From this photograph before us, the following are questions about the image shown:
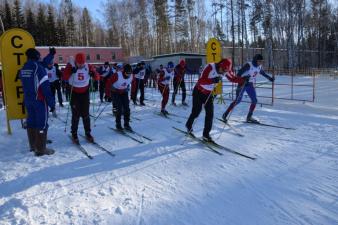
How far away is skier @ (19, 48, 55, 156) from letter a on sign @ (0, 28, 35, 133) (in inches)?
67.4

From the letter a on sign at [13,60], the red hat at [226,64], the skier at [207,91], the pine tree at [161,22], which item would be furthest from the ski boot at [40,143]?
the pine tree at [161,22]

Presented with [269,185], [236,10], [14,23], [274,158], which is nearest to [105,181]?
[269,185]

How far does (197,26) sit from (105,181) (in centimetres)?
4978

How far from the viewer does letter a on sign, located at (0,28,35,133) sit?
7.56 metres

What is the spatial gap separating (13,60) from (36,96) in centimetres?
205

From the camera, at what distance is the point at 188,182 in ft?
15.7

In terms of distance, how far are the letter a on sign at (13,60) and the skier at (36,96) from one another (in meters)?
1.71

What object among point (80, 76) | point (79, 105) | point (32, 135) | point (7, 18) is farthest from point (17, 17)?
point (32, 135)

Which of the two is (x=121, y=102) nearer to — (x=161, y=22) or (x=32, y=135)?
(x=32, y=135)

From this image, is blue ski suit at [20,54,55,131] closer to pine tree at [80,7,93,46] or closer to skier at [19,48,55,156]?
skier at [19,48,55,156]

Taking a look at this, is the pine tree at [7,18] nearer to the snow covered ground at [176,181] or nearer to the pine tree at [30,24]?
the pine tree at [30,24]

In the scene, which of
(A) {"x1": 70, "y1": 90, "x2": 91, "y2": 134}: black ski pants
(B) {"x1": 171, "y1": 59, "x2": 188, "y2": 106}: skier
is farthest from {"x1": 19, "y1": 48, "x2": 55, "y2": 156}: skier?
(B) {"x1": 171, "y1": 59, "x2": 188, "y2": 106}: skier

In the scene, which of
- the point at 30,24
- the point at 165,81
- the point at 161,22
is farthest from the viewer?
the point at 30,24

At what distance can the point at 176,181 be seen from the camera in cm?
483
